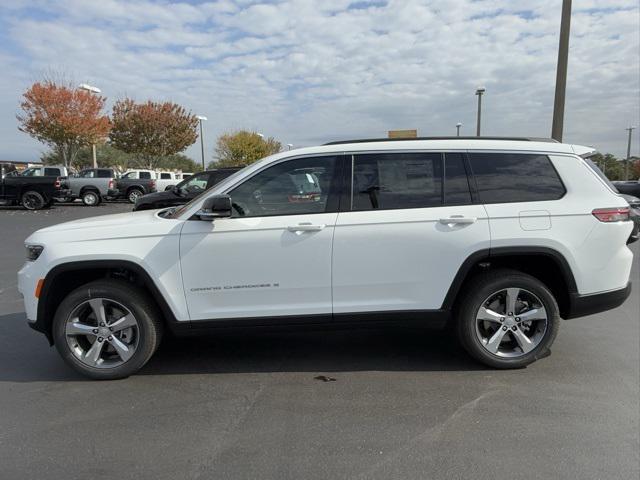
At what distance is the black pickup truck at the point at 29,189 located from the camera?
808 inches

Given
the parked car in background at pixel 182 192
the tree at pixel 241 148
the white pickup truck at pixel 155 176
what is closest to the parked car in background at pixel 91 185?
the white pickup truck at pixel 155 176

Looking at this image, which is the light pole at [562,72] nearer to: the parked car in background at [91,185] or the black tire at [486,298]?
the black tire at [486,298]

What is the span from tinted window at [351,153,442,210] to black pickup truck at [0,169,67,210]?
20.8 meters

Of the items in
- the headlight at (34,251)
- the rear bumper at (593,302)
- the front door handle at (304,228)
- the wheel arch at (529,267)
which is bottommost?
the rear bumper at (593,302)

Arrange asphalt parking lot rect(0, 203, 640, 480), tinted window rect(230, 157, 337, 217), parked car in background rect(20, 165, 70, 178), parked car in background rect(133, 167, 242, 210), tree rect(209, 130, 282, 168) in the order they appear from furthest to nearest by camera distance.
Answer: tree rect(209, 130, 282, 168) → parked car in background rect(20, 165, 70, 178) → parked car in background rect(133, 167, 242, 210) → tinted window rect(230, 157, 337, 217) → asphalt parking lot rect(0, 203, 640, 480)

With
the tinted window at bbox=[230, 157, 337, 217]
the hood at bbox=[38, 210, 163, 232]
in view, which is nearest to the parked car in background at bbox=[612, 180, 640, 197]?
the tinted window at bbox=[230, 157, 337, 217]

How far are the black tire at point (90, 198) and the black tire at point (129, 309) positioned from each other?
2236 cm

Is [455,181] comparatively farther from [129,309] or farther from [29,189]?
[29,189]

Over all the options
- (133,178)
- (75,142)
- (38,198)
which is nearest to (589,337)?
(38,198)

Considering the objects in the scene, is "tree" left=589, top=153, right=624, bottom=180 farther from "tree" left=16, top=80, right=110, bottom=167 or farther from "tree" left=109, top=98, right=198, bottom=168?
"tree" left=16, top=80, right=110, bottom=167

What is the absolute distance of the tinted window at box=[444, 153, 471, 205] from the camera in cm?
368

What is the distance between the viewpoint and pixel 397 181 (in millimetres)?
3709

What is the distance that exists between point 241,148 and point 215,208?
4377 cm

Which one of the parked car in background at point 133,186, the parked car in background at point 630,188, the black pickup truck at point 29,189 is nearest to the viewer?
the black pickup truck at point 29,189
